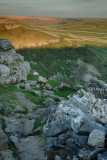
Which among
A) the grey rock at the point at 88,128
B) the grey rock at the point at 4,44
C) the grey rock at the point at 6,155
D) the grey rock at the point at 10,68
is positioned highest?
the grey rock at the point at 4,44

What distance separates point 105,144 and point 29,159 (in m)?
6.34

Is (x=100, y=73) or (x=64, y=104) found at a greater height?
(x=64, y=104)

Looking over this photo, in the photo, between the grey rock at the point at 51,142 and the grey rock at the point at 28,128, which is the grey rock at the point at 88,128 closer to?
the grey rock at the point at 51,142

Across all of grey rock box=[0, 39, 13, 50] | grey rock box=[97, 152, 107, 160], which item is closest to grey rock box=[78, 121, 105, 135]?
grey rock box=[97, 152, 107, 160]

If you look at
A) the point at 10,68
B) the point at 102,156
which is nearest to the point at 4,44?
the point at 10,68

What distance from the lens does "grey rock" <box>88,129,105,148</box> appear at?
907 cm

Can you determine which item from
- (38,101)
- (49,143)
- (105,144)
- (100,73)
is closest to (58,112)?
(49,143)

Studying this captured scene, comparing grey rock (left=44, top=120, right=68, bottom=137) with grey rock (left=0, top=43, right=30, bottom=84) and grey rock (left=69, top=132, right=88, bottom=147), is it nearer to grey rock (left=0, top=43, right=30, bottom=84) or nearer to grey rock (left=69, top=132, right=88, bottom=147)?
grey rock (left=69, top=132, right=88, bottom=147)

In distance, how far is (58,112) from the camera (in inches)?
581

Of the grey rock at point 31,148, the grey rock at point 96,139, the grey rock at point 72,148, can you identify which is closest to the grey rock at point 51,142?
the grey rock at point 72,148

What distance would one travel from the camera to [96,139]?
9.07 meters

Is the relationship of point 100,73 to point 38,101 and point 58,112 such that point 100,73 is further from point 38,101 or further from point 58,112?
point 58,112

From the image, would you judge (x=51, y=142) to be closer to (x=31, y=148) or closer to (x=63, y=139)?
(x=63, y=139)

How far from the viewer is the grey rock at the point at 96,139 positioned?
907cm
